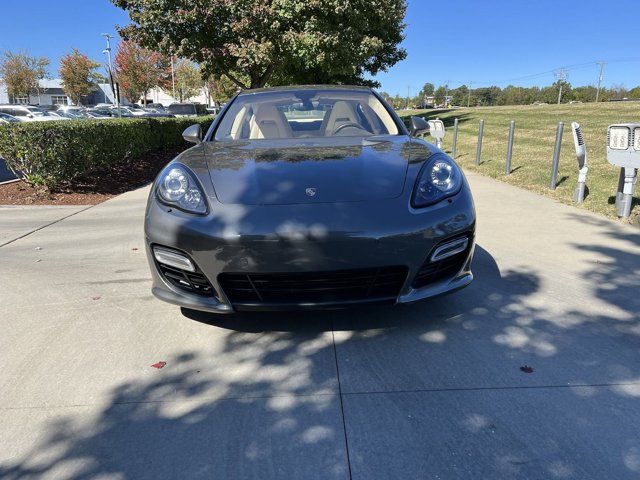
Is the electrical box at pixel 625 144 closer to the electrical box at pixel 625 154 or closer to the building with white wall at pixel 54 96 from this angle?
the electrical box at pixel 625 154

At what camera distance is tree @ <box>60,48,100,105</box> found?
193ft

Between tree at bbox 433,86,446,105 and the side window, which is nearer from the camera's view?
the side window

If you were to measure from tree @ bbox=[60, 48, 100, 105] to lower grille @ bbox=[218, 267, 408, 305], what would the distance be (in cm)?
6580

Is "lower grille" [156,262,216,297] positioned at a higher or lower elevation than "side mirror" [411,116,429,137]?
lower

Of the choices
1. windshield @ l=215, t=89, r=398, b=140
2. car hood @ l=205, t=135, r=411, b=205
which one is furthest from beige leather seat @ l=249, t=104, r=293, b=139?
car hood @ l=205, t=135, r=411, b=205

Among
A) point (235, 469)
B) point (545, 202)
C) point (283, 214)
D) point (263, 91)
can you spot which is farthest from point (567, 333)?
point (545, 202)

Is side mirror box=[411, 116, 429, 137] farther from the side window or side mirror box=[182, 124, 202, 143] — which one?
side mirror box=[182, 124, 202, 143]

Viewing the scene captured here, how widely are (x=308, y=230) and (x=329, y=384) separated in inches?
29.7

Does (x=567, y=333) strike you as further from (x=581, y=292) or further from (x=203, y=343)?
(x=203, y=343)

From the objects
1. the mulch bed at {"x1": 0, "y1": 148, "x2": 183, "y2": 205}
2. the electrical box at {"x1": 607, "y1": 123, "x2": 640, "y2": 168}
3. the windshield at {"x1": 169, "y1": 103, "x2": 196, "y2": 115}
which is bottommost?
the mulch bed at {"x1": 0, "y1": 148, "x2": 183, "y2": 205}

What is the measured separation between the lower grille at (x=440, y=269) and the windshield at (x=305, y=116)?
4.82 feet

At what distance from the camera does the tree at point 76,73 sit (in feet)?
193

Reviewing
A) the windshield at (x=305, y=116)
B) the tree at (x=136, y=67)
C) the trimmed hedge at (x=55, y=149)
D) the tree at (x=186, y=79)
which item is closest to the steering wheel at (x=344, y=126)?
the windshield at (x=305, y=116)

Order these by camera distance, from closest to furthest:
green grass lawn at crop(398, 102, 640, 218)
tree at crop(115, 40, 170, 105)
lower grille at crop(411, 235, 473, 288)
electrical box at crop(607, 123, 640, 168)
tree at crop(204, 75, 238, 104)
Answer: lower grille at crop(411, 235, 473, 288), electrical box at crop(607, 123, 640, 168), green grass lawn at crop(398, 102, 640, 218), tree at crop(204, 75, 238, 104), tree at crop(115, 40, 170, 105)
